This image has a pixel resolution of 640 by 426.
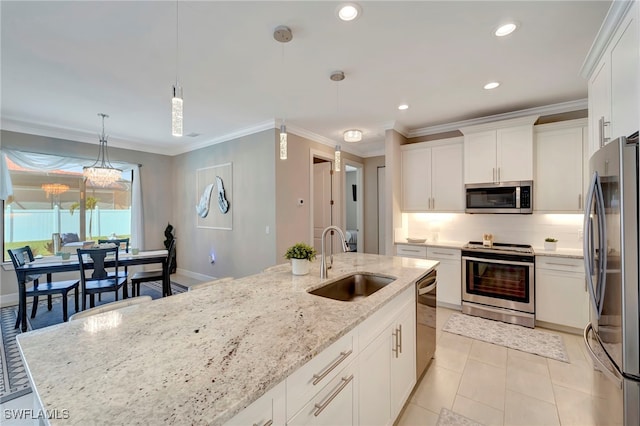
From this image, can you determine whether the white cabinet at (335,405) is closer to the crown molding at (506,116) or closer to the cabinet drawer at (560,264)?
the cabinet drawer at (560,264)

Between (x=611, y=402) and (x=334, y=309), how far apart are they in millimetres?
1522

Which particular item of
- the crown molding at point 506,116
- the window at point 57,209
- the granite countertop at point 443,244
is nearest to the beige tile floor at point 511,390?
the granite countertop at point 443,244

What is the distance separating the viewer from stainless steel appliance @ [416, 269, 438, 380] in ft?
7.04

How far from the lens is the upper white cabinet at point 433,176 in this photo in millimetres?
4034

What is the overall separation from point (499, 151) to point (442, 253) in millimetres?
1533

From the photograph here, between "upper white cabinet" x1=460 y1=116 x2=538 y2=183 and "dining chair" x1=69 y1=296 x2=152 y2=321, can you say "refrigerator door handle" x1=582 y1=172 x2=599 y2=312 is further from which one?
"dining chair" x1=69 y1=296 x2=152 y2=321

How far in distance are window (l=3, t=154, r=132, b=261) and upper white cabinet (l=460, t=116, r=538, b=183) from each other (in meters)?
6.34

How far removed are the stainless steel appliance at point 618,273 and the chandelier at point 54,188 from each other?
22.7 feet

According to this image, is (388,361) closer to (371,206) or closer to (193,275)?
(371,206)

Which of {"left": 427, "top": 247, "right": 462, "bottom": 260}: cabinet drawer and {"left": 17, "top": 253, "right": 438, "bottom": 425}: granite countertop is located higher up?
{"left": 17, "top": 253, "right": 438, "bottom": 425}: granite countertop

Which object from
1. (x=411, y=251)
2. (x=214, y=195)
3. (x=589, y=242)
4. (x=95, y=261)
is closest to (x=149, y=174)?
(x=214, y=195)

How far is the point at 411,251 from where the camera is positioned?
4.12 meters

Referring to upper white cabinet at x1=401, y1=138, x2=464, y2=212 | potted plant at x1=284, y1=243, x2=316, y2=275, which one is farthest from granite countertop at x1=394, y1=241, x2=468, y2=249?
potted plant at x1=284, y1=243, x2=316, y2=275

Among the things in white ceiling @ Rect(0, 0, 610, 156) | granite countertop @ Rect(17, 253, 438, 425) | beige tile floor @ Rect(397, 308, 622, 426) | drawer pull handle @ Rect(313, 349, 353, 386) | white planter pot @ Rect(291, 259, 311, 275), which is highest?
white ceiling @ Rect(0, 0, 610, 156)
